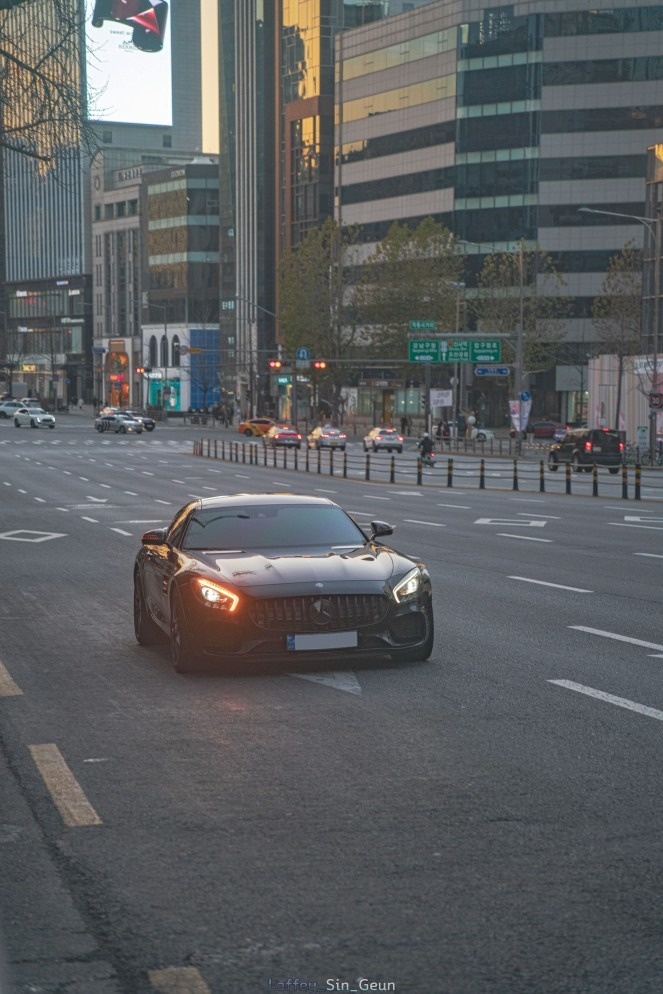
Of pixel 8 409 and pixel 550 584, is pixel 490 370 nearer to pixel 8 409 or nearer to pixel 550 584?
pixel 550 584

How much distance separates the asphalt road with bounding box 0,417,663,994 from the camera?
5164 millimetres

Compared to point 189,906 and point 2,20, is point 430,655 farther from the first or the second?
point 2,20

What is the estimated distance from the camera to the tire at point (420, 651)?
1128 cm

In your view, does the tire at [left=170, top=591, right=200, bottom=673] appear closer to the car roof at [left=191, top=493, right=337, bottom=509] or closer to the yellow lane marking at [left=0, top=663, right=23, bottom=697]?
the yellow lane marking at [left=0, top=663, right=23, bottom=697]

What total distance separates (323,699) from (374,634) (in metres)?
1.06

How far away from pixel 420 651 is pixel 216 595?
1.73m

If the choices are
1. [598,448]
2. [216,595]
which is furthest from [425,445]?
[216,595]

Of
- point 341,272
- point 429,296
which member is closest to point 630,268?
point 429,296

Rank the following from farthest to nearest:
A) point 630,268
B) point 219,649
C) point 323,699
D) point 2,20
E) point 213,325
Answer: point 213,325
point 630,268
point 2,20
point 219,649
point 323,699

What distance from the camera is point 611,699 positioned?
9844 millimetres

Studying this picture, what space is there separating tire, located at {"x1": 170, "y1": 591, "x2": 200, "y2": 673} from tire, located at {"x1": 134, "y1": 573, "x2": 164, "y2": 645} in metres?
1.23

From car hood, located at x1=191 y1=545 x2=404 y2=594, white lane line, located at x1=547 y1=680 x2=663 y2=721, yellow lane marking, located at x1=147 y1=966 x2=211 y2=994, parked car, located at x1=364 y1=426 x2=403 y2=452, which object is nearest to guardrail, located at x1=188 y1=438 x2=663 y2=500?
parked car, located at x1=364 y1=426 x2=403 y2=452

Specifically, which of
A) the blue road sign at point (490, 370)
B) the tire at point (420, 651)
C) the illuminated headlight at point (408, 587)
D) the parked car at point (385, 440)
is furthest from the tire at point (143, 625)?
the blue road sign at point (490, 370)

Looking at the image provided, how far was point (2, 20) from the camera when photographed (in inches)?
749
